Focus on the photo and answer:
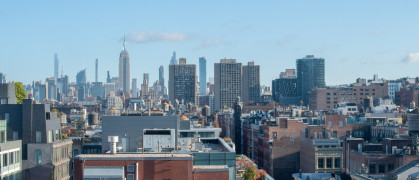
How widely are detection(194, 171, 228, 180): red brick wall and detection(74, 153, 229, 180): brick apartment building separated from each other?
517 millimetres

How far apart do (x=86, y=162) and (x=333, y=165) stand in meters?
56.5

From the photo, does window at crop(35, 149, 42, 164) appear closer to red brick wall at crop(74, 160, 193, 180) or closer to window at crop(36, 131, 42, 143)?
window at crop(36, 131, 42, 143)

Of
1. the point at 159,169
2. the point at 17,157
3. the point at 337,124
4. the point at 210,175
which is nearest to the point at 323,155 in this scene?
the point at 337,124

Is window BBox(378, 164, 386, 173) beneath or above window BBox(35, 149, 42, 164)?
beneath

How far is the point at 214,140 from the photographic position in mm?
65500

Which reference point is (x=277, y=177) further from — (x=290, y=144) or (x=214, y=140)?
(x=214, y=140)

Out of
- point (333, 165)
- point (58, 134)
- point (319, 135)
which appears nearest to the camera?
point (58, 134)

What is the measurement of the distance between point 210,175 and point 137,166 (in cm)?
474

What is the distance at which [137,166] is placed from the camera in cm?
3900

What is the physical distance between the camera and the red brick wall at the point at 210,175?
4025 cm

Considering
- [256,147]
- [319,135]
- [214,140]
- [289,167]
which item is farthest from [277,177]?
[214,140]

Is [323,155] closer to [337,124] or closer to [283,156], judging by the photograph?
[283,156]

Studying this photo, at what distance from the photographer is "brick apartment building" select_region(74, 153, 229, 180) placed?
38.8 meters

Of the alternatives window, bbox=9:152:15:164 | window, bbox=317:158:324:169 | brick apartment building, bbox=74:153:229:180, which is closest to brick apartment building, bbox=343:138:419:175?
window, bbox=317:158:324:169
